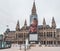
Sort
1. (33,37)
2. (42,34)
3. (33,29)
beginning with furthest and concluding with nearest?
(42,34), (33,37), (33,29)

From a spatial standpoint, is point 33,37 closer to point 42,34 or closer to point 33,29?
point 33,29

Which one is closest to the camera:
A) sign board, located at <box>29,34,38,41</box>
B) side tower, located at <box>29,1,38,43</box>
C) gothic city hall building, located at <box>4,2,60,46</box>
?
side tower, located at <box>29,1,38,43</box>

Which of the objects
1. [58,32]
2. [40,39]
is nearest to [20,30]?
[40,39]

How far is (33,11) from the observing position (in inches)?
5408

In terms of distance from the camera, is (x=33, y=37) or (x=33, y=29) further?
(x=33, y=37)

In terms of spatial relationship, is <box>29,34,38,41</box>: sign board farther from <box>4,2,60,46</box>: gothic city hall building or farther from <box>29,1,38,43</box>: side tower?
<box>4,2,60,46</box>: gothic city hall building

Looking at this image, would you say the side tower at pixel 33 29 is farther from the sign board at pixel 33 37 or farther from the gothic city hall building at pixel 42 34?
the gothic city hall building at pixel 42 34

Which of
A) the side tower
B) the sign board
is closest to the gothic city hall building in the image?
the sign board

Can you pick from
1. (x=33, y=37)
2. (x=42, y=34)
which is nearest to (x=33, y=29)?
(x=33, y=37)

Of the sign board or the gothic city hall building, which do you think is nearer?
the sign board

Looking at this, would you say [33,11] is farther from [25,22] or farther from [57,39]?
[57,39]

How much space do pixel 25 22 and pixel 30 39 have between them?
2238cm

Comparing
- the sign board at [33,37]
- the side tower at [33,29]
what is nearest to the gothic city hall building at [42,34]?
the sign board at [33,37]

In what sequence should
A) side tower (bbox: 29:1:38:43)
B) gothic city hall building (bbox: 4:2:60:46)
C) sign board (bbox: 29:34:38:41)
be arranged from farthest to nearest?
gothic city hall building (bbox: 4:2:60:46) → sign board (bbox: 29:34:38:41) → side tower (bbox: 29:1:38:43)
